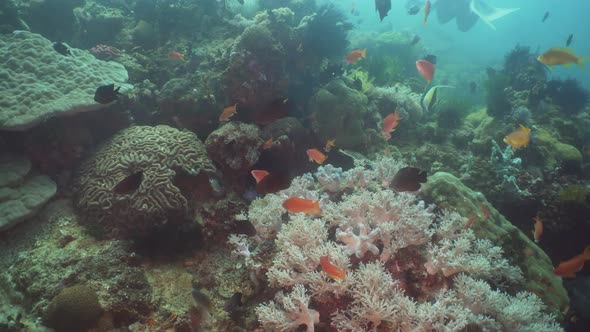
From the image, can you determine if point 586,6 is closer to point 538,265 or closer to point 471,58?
point 471,58

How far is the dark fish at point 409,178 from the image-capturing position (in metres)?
3.33

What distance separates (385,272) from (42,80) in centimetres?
651

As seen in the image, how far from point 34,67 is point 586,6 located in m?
138

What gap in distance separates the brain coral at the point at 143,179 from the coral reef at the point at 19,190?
1.46 ft

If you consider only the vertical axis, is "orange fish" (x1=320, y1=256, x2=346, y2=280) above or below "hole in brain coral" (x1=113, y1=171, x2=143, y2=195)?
below

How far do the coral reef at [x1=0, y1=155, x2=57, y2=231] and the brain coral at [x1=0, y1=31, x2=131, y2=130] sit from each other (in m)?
0.60

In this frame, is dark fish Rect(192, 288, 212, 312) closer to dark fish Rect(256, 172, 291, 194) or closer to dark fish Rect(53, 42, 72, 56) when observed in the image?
dark fish Rect(256, 172, 291, 194)

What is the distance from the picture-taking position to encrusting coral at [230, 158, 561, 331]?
306 centimetres

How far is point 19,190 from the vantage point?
4.60 meters

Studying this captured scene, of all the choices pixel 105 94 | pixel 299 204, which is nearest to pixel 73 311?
pixel 299 204

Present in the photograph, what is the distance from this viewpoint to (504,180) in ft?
22.3

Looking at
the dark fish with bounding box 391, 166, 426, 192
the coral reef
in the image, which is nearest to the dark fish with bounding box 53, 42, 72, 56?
the coral reef

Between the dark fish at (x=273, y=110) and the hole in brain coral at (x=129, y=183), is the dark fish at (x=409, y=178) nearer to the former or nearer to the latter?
the dark fish at (x=273, y=110)

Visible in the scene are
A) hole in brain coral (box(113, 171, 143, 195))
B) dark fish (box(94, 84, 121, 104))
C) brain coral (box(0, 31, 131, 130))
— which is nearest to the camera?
hole in brain coral (box(113, 171, 143, 195))
